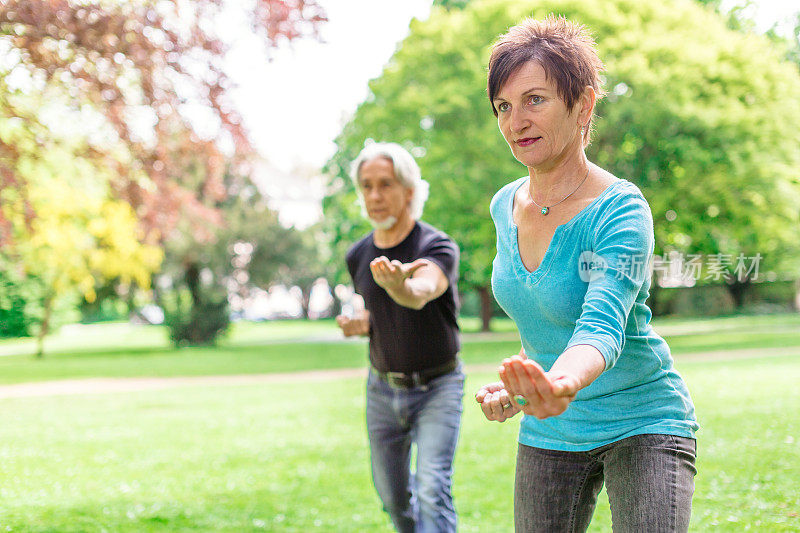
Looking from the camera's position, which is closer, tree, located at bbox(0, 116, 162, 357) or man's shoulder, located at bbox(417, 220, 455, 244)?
man's shoulder, located at bbox(417, 220, 455, 244)

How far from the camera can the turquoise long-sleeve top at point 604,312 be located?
1765 mm

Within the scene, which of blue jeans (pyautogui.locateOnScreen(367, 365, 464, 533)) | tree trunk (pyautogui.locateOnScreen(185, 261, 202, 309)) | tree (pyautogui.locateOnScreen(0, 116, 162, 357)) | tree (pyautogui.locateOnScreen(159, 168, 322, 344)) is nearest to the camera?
blue jeans (pyautogui.locateOnScreen(367, 365, 464, 533))

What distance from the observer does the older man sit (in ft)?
10.9

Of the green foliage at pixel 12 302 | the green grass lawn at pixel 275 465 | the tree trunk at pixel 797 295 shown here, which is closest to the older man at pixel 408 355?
the green grass lawn at pixel 275 465

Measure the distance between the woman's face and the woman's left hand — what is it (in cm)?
69

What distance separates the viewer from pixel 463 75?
2153 centimetres

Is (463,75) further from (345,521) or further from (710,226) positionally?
(345,521)

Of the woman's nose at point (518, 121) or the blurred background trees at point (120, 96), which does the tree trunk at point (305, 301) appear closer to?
the blurred background trees at point (120, 96)

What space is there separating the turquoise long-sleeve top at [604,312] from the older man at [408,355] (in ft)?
3.98

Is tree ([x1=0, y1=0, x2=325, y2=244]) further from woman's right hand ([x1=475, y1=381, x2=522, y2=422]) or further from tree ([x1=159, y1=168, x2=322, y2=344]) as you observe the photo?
tree ([x1=159, y1=168, x2=322, y2=344])

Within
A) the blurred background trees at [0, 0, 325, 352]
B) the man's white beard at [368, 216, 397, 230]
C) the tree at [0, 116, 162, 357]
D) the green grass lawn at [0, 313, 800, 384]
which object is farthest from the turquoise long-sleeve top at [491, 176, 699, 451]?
the green grass lawn at [0, 313, 800, 384]

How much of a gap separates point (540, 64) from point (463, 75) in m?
20.3

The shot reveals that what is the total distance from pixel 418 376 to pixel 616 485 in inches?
61.9

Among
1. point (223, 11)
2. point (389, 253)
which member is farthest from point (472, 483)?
point (223, 11)
